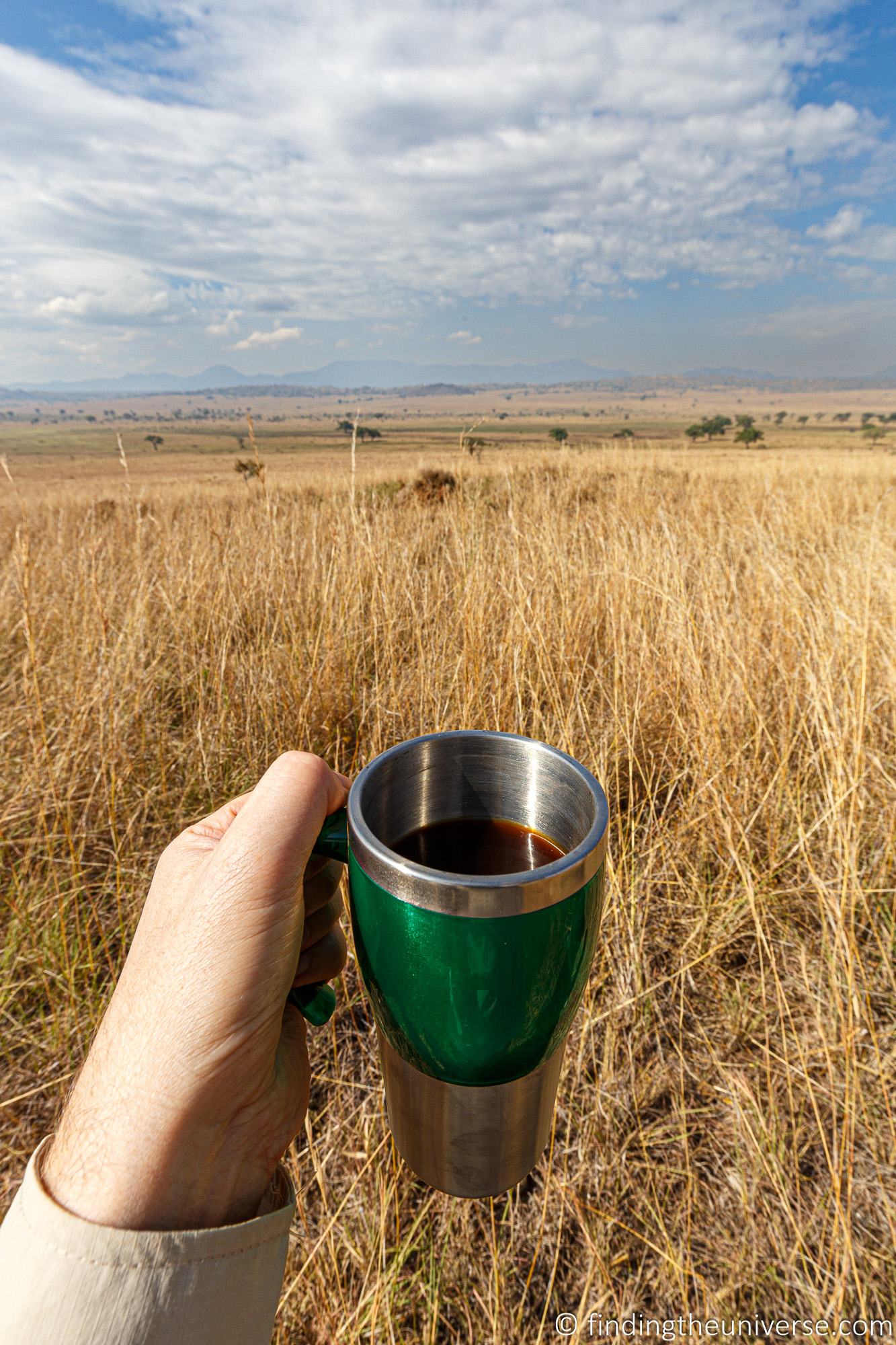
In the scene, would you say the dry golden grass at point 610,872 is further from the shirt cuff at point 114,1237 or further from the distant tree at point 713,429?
the distant tree at point 713,429

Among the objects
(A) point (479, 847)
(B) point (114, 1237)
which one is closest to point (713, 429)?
(A) point (479, 847)

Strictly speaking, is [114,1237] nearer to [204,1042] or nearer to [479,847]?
[204,1042]

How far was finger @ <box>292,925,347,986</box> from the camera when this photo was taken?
72 cm

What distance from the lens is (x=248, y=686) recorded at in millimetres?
2172

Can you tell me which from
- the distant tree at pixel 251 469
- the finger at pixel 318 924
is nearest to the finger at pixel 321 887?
the finger at pixel 318 924

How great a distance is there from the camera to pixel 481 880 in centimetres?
44

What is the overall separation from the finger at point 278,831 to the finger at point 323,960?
0.21 meters

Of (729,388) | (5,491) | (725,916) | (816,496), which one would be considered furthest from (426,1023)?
(729,388)

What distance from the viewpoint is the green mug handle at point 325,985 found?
22.7 inches

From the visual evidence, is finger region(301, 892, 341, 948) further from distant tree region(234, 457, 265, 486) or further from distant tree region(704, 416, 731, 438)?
distant tree region(704, 416, 731, 438)

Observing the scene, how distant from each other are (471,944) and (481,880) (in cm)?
6

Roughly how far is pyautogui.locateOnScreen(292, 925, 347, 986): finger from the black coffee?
0.20 m

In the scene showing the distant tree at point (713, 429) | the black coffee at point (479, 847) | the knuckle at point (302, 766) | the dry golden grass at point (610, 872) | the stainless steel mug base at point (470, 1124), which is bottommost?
the dry golden grass at point (610, 872)

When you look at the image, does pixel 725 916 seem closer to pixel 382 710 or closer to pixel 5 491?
A: pixel 382 710
